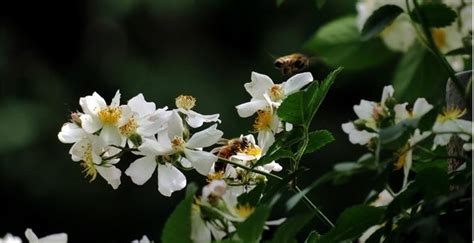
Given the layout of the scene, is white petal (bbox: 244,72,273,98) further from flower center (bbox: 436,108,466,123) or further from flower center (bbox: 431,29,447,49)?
flower center (bbox: 431,29,447,49)

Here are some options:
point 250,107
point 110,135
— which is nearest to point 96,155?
point 110,135

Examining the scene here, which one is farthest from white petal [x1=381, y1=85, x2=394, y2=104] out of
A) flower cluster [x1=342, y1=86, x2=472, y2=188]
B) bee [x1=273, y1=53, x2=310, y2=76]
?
bee [x1=273, y1=53, x2=310, y2=76]

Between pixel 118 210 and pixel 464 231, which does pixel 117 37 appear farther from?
pixel 464 231

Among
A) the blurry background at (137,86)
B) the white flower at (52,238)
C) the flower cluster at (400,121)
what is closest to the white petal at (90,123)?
the white flower at (52,238)

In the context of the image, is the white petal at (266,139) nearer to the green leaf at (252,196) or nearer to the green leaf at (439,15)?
the green leaf at (252,196)

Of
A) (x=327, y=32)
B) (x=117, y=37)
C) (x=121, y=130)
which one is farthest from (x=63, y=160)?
(x=121, y=130)
